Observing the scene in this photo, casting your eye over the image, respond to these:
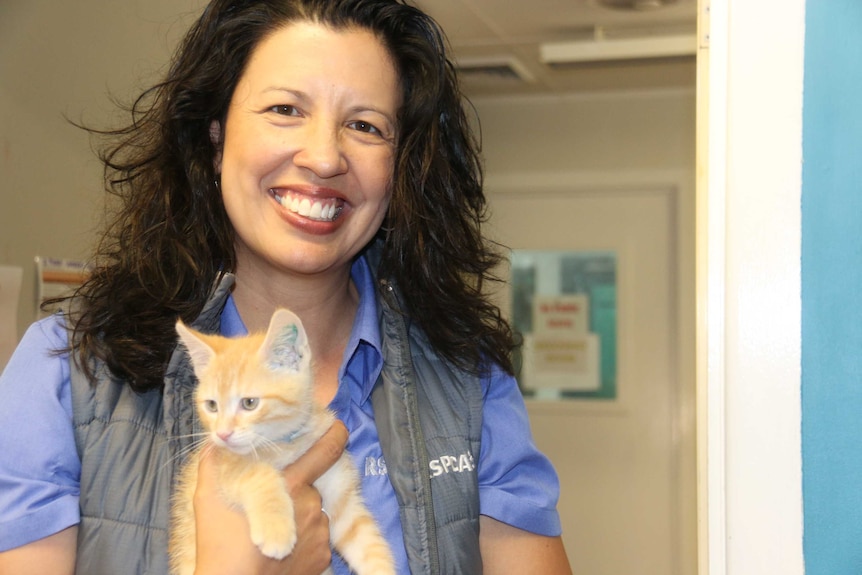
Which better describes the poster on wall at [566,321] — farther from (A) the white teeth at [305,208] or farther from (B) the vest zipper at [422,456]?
(A) the white teeth at [305,208]

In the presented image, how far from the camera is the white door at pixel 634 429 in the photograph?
3939 millimetres

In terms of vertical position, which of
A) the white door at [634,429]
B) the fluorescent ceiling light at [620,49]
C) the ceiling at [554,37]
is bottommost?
the white door at [634,429]

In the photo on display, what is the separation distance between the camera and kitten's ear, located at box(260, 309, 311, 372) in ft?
3.32

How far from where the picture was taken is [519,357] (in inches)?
152

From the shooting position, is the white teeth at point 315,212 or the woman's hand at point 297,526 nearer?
the woman's hand at point 297,526

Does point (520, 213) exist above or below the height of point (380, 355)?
above

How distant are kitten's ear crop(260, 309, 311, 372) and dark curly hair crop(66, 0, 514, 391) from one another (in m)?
0.13

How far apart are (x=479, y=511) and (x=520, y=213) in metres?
3.17

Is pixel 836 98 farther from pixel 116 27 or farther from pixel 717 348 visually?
pixel 116 27

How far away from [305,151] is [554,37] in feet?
8.03

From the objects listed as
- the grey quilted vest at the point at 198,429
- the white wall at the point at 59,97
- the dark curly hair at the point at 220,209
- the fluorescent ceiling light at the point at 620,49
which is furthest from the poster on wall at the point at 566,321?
the grey quilted vest at the point at 198,429

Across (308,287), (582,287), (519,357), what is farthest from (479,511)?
Answer: (582,287)

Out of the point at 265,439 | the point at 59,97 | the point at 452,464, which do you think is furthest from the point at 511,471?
the point at 59,97

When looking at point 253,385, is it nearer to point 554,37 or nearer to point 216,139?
point 216,139
